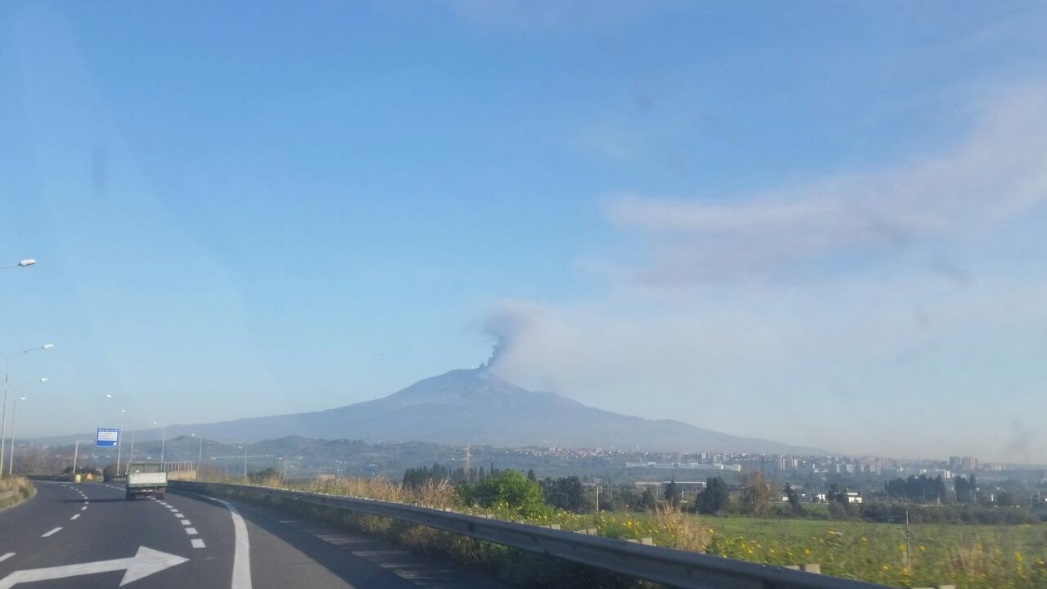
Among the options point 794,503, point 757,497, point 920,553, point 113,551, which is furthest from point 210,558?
point 757,497

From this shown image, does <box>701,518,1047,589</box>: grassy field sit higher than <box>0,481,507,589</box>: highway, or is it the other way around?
<box>701,518,1047,589</box>: grassy field

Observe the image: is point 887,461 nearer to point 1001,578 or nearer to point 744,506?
point 744,506

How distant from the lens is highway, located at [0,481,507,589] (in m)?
13.3

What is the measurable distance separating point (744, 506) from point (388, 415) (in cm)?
14668

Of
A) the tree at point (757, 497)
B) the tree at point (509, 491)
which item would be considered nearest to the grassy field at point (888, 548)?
the tree at point (757, 497)

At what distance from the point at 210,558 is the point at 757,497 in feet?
42.1

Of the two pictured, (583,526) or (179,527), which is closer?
(583,526)

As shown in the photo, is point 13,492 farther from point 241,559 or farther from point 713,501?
point 713,501

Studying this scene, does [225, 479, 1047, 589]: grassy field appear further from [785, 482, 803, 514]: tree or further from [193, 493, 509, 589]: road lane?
[785, 482, 803, 514]: tree

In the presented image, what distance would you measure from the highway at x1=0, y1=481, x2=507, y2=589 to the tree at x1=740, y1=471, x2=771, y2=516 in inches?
353

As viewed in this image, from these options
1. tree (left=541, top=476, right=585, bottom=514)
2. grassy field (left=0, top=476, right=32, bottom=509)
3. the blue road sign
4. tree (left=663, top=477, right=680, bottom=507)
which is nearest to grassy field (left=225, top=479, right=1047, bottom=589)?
tree (left=663, top=477, right=680, bottom=507)

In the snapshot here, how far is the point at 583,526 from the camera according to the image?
1448 cm

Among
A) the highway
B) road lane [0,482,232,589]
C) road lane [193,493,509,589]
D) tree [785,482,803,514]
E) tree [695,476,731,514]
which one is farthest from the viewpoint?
tree [695,476,731,514]

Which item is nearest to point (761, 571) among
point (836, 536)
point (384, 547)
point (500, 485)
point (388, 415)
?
point (836, 536)
